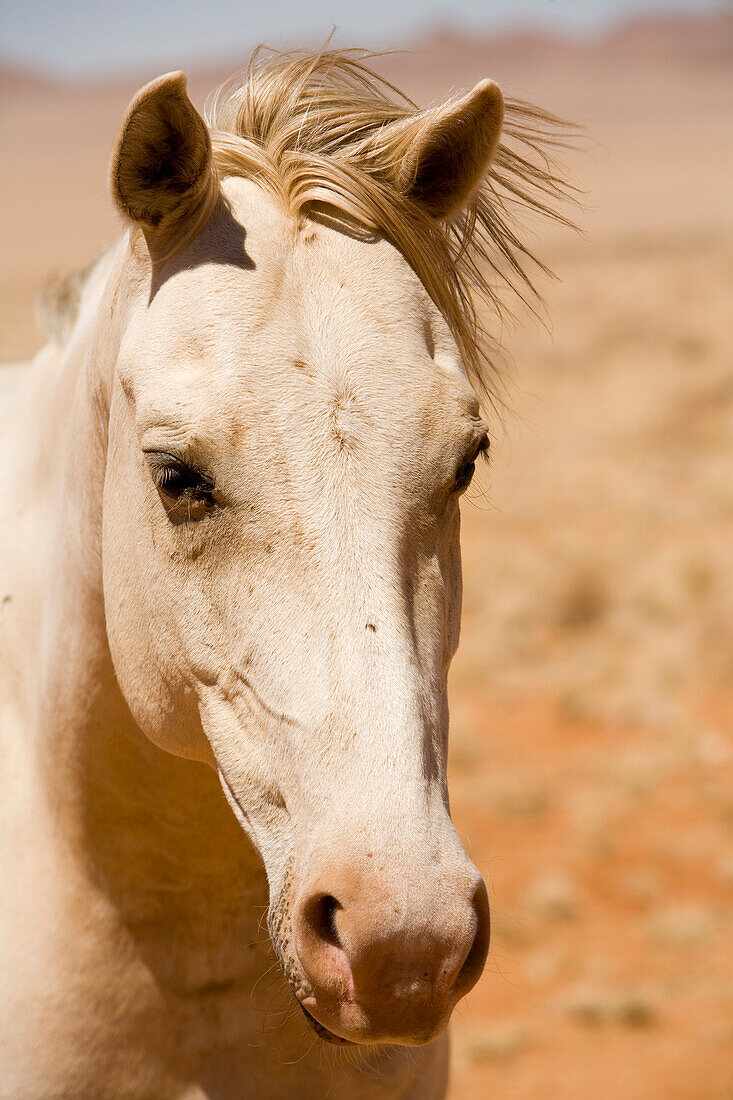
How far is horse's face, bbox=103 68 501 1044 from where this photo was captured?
1.27 meters

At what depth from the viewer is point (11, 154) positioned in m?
76.1

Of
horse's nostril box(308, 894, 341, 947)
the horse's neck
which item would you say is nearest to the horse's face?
horse's nostril box(308, 894, 341, 947)

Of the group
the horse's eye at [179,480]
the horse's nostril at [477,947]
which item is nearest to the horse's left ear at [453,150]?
the horse's eye at [179,480]

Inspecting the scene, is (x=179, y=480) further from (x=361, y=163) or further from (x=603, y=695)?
(x=603, y=695)

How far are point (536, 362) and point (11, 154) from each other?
2821 inches

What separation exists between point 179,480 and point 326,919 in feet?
2.07

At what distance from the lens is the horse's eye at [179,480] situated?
1.49m

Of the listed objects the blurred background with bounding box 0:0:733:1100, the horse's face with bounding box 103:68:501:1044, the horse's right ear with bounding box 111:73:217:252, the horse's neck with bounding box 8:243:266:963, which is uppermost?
the horse's right ear with bounding box 111:73:217:252

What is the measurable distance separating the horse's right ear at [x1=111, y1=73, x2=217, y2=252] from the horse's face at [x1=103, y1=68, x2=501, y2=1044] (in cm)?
6

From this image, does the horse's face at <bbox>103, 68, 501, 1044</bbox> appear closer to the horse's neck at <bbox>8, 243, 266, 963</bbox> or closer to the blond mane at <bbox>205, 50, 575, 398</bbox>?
the blond mane at <bbox>205, 50, 575, 398</bbox>

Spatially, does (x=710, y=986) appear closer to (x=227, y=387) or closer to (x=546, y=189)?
(x=546, y=189)

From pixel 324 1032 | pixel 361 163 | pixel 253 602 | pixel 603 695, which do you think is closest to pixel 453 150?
pixel 361 163

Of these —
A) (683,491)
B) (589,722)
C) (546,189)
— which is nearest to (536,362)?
(683,491)

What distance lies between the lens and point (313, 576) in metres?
1.40
